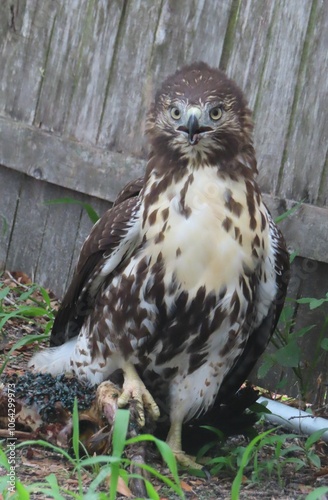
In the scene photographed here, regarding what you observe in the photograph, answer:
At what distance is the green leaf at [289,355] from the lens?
4789 mm

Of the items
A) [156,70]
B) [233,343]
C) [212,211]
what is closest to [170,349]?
[233,343]

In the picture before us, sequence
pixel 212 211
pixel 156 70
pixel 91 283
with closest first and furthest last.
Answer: pixel 212 211, pixel 91 283, pixel 156 70

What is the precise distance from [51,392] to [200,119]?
134 centimetres

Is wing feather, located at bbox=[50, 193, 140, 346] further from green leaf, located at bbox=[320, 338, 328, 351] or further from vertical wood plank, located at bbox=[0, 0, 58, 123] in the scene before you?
vertical wood plank, located at bbox=[0, 0, 58, 123]

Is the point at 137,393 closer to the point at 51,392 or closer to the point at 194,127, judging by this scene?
the point at 51,392

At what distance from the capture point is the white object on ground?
462 cm

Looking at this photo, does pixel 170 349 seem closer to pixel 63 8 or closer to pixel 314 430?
pixel 314 430

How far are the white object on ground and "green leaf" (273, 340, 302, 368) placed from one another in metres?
0.21

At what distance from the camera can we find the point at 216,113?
164 inches

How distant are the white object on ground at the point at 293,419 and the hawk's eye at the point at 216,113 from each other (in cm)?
137

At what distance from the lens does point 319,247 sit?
16.3 ft

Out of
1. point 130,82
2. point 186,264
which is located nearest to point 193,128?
point 186,264

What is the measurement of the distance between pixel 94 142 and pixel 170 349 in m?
2.05

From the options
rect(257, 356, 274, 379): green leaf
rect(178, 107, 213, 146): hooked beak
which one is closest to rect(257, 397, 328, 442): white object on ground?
rect(257, 356, 274, 379): green leaf
